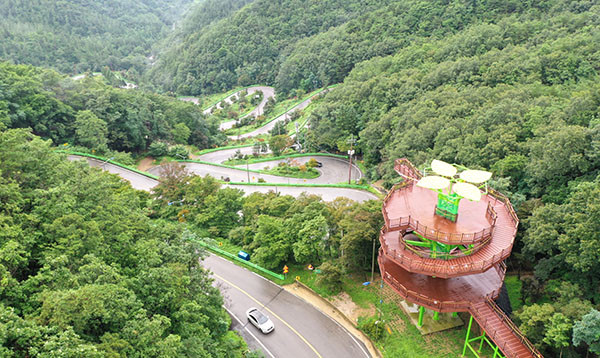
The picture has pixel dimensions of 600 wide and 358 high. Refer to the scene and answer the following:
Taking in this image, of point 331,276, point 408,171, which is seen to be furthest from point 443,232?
point 408,171

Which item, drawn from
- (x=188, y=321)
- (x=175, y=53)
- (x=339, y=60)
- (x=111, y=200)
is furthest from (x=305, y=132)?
(x=175, y=53)

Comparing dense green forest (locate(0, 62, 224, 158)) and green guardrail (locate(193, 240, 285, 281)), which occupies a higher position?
dense green forest (locate(0, 62, 224, 158))

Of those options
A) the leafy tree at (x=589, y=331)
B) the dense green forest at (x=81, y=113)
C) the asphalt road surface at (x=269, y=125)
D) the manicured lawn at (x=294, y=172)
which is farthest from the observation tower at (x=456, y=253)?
the asphalt road surface at (x=269, y=125)

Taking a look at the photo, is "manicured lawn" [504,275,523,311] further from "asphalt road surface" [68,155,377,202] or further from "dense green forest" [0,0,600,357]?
"asphalt road surface" [68,155,377,202]

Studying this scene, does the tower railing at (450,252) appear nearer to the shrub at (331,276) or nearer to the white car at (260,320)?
the shrub at (331,276)

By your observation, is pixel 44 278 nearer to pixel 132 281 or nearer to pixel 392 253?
pixel 132 281

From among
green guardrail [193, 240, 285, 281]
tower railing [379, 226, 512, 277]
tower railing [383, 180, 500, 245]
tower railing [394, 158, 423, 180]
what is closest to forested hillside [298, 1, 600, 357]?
tower railing [383, 180, 500, 245]
